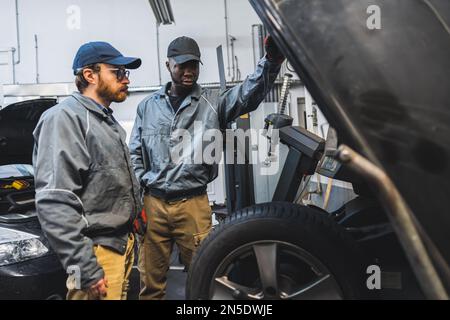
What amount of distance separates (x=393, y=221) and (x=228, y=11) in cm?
632

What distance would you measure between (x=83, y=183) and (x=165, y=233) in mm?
960

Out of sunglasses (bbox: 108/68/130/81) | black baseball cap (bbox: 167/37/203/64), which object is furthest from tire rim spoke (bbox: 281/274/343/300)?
black baseball cap (bbox: 167/37/203/64)

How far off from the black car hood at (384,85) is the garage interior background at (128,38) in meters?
5.36

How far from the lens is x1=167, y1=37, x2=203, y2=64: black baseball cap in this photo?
8.22 ft

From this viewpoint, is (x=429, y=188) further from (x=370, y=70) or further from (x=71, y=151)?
(x=71, y=151)

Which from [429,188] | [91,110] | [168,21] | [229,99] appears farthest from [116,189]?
[168,21]

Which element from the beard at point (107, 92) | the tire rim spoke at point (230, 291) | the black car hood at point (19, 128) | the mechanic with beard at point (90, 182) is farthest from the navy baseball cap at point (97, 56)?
the black car hood at point (19, 128)

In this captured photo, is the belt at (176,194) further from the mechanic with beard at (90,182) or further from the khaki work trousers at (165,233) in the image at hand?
the mechanic with beard at (90,182)

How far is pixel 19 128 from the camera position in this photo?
3.23m

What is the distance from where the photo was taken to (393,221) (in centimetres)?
98

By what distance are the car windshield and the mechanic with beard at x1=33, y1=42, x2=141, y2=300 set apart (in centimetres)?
152

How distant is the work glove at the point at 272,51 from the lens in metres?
1.95

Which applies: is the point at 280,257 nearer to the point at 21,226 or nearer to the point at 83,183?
the point at 83,183

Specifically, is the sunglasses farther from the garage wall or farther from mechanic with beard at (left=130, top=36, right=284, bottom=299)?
the garage wall
